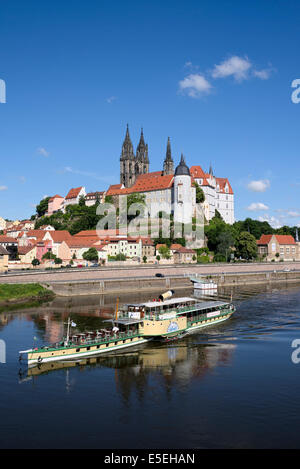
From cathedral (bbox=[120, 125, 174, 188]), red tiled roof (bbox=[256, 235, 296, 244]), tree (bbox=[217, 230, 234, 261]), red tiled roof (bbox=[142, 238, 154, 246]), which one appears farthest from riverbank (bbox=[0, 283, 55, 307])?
cathedral (bbox=[120, 125, 174, 188])

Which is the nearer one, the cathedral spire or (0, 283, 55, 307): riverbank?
(0, 283, 55, 307): riverbank

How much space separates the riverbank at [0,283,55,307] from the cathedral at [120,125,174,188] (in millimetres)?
100923

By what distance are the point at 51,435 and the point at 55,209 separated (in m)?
134

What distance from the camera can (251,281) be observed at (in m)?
84.1

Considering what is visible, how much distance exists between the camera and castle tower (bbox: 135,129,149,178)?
16600cm

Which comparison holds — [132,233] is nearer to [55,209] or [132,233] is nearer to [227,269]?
[227,269]

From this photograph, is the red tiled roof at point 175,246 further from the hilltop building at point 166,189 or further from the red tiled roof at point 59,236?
the red tiled roof at point 59,236

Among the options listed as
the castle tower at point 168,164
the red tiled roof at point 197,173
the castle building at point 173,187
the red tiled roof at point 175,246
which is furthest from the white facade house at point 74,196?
the red tiled roof at point 175,246

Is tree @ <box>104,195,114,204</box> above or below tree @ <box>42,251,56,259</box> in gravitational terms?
above

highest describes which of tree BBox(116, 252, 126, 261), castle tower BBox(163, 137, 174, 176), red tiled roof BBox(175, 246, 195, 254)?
castle tower BBox(163, 137, 174, 176)

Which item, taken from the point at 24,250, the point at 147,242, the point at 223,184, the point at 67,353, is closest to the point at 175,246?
the point at 147,242

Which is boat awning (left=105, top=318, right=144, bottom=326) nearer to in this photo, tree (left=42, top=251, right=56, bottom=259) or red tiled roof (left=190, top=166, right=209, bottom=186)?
tree (left=42, top=251, right=56, bottom=259)

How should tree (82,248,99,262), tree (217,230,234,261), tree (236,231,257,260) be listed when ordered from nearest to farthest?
tree (82,248,99,262) → tree (217,230,234,261) → tree (236,231,257,260)
